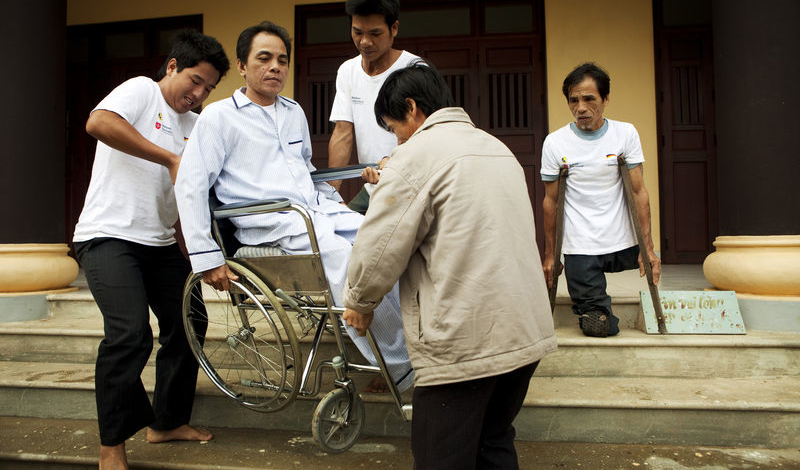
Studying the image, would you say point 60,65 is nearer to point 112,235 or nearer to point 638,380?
point 112,235

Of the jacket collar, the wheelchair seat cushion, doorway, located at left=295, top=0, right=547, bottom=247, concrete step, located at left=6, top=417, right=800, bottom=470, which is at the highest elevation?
doorway, located at left=295, top=0, right=547, bottom=247

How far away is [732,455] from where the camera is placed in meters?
2.49

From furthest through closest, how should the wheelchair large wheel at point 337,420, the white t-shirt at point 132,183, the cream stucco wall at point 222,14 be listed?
the cream stucco wall at point 222,14 → the white t-shirt at point 132,183 → the wheelchair large wheel at point 337,420

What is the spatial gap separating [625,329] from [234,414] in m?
2.20

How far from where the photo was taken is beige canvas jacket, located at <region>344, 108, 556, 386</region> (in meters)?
1.57

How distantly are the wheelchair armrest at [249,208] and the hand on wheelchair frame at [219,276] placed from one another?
20 cm

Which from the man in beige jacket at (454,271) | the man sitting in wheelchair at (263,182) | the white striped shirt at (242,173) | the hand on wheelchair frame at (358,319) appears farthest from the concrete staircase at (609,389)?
the man in beige jacket at (454,271)

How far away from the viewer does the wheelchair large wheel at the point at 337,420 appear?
6.98 feet

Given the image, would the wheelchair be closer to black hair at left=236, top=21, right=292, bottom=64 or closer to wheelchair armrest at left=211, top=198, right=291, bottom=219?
wheelchair armrest at left=211, top=198, right=291, bottom=219

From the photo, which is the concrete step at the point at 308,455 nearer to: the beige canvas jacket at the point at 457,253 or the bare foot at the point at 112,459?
the bare foot at the point at 112,459

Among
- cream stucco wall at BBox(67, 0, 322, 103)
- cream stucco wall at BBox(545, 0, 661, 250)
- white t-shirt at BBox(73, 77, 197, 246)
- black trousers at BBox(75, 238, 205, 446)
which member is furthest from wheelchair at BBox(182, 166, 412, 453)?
cream stucco wall at BBox(67, 0, 322, 103)

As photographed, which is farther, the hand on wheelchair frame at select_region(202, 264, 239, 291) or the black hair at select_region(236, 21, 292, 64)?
the black hair at select_region(236, 21, 292, 64)

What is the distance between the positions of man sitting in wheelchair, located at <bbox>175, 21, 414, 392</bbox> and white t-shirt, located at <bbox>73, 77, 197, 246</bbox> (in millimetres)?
266

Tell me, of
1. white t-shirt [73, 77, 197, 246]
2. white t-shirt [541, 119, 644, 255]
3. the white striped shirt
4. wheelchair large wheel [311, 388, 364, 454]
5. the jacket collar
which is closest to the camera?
the jacket collar
